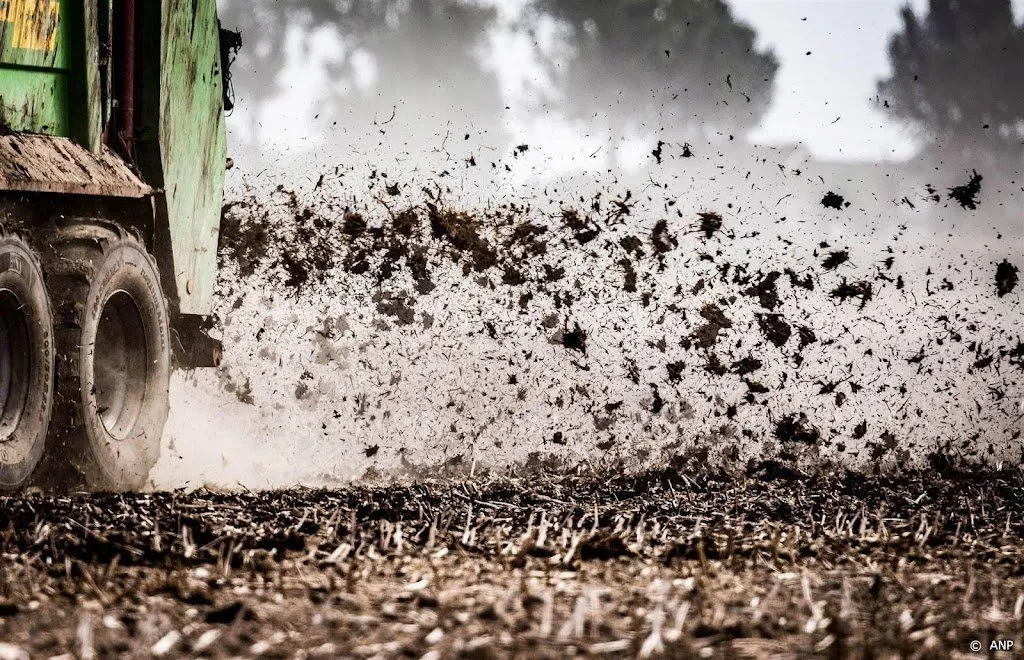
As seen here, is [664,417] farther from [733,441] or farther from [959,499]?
[959,499]

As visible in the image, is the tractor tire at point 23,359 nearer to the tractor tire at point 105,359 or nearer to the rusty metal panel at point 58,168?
the tractor tire at point 105,359

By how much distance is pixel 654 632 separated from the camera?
5.98ft

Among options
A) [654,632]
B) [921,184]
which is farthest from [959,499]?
[921,184]

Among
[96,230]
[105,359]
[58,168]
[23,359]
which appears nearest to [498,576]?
[23,359]

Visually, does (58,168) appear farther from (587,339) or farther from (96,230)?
(587,339)

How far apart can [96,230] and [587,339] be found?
288 centimetres

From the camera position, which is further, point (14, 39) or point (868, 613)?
point (14, 39)

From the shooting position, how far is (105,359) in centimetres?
451

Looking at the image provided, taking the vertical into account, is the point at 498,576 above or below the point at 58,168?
below

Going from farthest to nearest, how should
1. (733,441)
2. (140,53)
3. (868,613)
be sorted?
(733,441) → (140,53) → (868,613)

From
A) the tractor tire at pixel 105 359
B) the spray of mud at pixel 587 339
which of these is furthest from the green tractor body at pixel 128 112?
the spray of mud at pixel 587 339

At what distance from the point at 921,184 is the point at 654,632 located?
18.3 ft

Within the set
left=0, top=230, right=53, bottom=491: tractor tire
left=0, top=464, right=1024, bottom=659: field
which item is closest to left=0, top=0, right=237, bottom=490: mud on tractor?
left=0, top=230, right=53, bottom=491: tractor tire

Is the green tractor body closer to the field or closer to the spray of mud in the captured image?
the spray of mud
